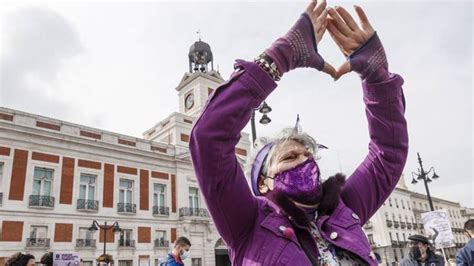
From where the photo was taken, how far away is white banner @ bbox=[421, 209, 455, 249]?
9.60m

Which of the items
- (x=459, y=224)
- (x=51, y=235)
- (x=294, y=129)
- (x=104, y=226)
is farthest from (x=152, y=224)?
(x=459, y=224)

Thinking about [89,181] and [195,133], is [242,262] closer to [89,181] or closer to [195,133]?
[195,133]

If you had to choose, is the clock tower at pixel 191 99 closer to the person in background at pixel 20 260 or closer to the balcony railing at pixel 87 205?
the balcony railing at pixel 87 205

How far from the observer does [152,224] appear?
2278 cm

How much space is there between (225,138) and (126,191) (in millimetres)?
22871

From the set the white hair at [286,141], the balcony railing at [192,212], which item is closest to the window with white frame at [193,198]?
the balcony railing at [192,212]

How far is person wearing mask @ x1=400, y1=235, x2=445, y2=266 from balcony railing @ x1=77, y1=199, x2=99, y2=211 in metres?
18.4

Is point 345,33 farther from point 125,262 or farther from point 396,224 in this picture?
point 396,224

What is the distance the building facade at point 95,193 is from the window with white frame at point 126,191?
63mm

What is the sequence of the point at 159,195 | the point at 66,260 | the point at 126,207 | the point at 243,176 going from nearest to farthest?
the point at 243,176
the point at 66,260
the point at 126,207
the point at 159,195

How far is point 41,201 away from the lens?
18641mm

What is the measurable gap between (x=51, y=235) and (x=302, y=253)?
2037 cm

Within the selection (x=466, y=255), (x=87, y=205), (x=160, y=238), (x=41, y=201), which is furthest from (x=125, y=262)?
(x=466, y=255)

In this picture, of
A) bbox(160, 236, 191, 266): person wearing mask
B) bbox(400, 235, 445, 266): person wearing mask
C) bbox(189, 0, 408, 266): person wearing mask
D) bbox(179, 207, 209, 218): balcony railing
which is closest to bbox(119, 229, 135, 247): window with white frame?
bbox(179, 207, 209, 218): balcony railing
